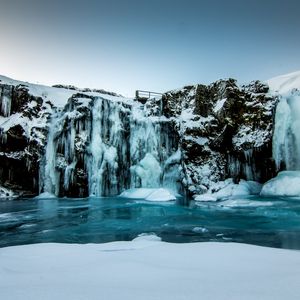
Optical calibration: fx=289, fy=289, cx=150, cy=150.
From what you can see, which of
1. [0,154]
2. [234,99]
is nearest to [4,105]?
[0,154]

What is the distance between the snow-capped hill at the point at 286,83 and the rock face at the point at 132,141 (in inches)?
97.0

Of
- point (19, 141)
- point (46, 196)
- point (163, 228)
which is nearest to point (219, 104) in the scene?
point (46, 196)

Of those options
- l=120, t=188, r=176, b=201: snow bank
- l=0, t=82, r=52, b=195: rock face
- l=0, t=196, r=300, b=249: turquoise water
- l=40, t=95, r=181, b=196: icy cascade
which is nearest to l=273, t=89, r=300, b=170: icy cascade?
l=40, t=95, r=181, b=196: icy cascade

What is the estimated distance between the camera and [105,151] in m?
22.5

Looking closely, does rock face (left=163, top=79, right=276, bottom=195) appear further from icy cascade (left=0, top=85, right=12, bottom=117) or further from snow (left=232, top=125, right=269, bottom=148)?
icy cascade (left=0, top=85, right=12, bottom=117)

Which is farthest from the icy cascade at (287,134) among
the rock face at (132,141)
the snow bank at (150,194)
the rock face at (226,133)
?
the snow bank at (150,194)

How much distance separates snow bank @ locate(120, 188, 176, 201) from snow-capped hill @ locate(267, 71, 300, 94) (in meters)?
11.9

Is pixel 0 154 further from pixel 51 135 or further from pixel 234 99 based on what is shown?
pixel 234 99

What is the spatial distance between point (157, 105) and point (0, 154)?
1277cm

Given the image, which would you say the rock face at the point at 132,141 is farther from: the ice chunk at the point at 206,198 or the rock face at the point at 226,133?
the ice chunk at the point at 206,198

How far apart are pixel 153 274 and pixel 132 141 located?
2053 centimetres

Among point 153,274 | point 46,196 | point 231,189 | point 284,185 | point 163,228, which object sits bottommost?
point 163,228

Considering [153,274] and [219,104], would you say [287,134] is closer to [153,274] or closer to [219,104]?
[219,104]

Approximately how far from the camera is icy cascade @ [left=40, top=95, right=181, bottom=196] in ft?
71.6
